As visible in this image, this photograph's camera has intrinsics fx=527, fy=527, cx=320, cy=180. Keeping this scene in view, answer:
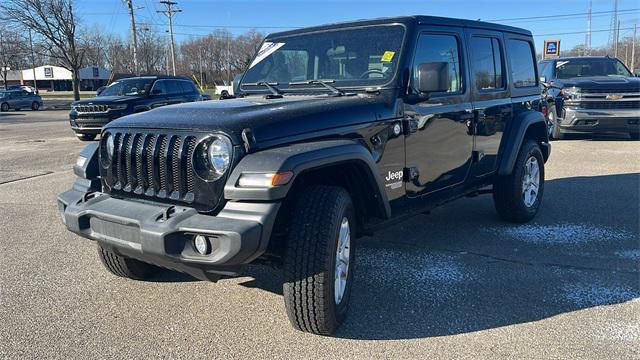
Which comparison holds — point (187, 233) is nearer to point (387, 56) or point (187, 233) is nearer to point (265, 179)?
point (265, 179)

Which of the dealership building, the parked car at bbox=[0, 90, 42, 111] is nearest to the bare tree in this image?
the parked car at bbox=[0, 90, 42, 111]

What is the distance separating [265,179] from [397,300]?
4.97ft

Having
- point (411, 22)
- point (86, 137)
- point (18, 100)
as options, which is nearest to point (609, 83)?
point (411, 22)

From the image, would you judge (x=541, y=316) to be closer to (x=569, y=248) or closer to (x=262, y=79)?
(x=569, y=248)

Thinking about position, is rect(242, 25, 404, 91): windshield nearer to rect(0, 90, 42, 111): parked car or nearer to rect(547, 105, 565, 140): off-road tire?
rect(547, 105, 565, 140): off-road tire

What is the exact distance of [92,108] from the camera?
13.5 meters

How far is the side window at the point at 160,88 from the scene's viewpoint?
13883 millimetres

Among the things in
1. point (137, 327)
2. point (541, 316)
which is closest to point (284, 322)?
point (137, 327)

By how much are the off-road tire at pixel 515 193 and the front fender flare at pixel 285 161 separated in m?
2.63

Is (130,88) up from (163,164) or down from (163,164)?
up

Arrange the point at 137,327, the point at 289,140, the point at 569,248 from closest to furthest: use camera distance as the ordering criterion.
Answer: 1. the point at 289,140
2. the point at 137,327
3. the point at 569,248

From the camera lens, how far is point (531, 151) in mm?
5570

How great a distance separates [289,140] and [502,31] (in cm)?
326

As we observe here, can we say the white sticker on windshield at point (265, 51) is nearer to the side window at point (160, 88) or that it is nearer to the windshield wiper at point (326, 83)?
the windshield wiper at point (326, 83)
